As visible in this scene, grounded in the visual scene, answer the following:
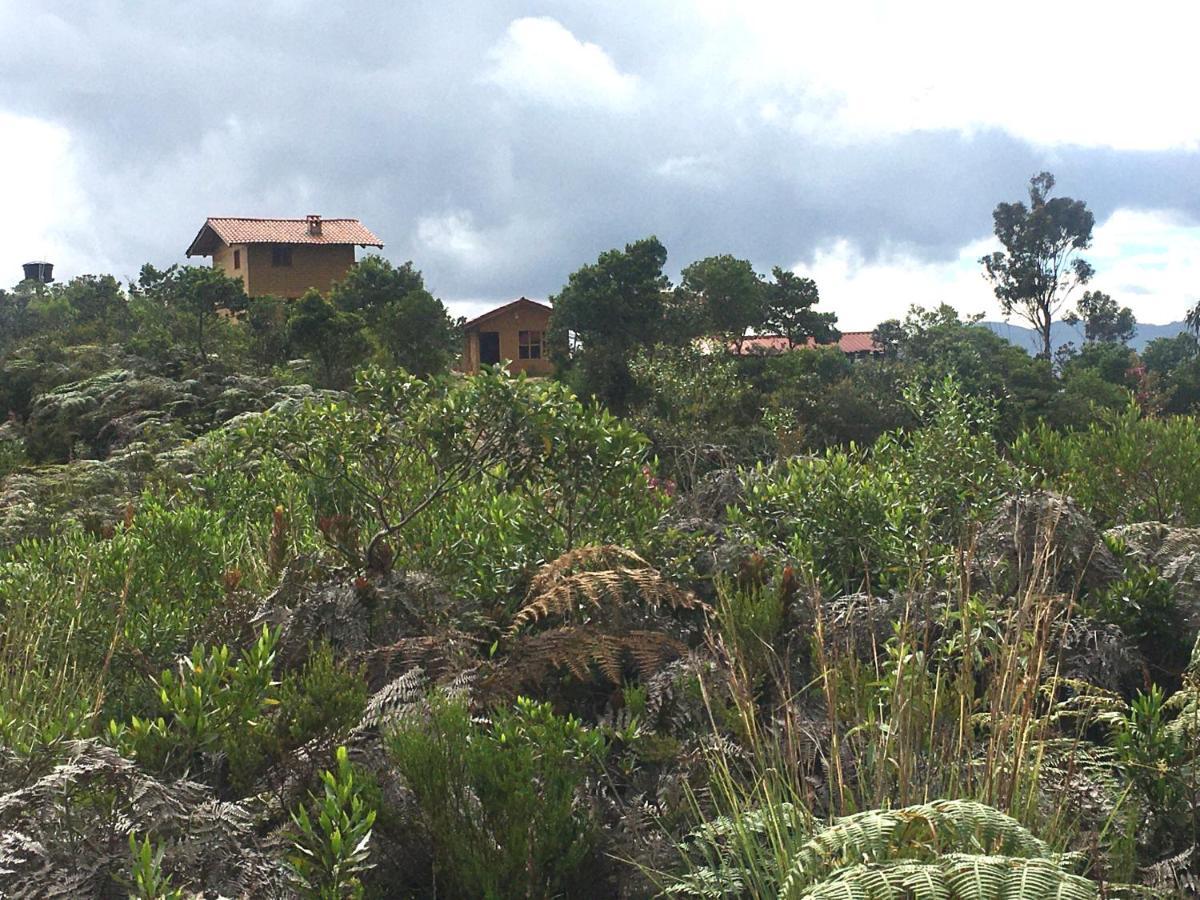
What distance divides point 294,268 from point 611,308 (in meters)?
17.8

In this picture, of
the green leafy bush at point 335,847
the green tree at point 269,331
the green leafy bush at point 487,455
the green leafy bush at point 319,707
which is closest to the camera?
the green leafy bush at point 335,847

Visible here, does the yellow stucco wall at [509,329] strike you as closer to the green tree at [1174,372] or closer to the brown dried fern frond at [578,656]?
the green tree at [1174,372]

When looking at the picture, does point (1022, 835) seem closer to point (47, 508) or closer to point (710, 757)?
point (710, 757)

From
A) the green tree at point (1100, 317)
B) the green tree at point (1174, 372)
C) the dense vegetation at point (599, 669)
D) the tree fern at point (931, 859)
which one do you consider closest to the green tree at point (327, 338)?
the green tree at point (1174, 372)

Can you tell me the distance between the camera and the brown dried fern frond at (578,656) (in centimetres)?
393

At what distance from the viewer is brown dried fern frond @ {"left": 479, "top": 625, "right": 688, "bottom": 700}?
12.9ft

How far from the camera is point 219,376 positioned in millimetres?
22453

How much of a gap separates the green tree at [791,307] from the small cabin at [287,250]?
15384 millimetres

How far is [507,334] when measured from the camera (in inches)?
1909

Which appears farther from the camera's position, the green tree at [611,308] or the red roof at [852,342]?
the red roof at [852,342]

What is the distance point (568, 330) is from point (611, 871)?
30852mm

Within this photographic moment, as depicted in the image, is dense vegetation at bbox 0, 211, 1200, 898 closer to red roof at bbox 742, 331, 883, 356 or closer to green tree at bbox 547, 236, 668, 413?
green tree at bbox 547, 236, 668, 413

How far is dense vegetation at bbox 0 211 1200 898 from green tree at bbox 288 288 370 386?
16.9 m

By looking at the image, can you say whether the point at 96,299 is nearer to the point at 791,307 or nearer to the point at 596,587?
the point at 791,307
